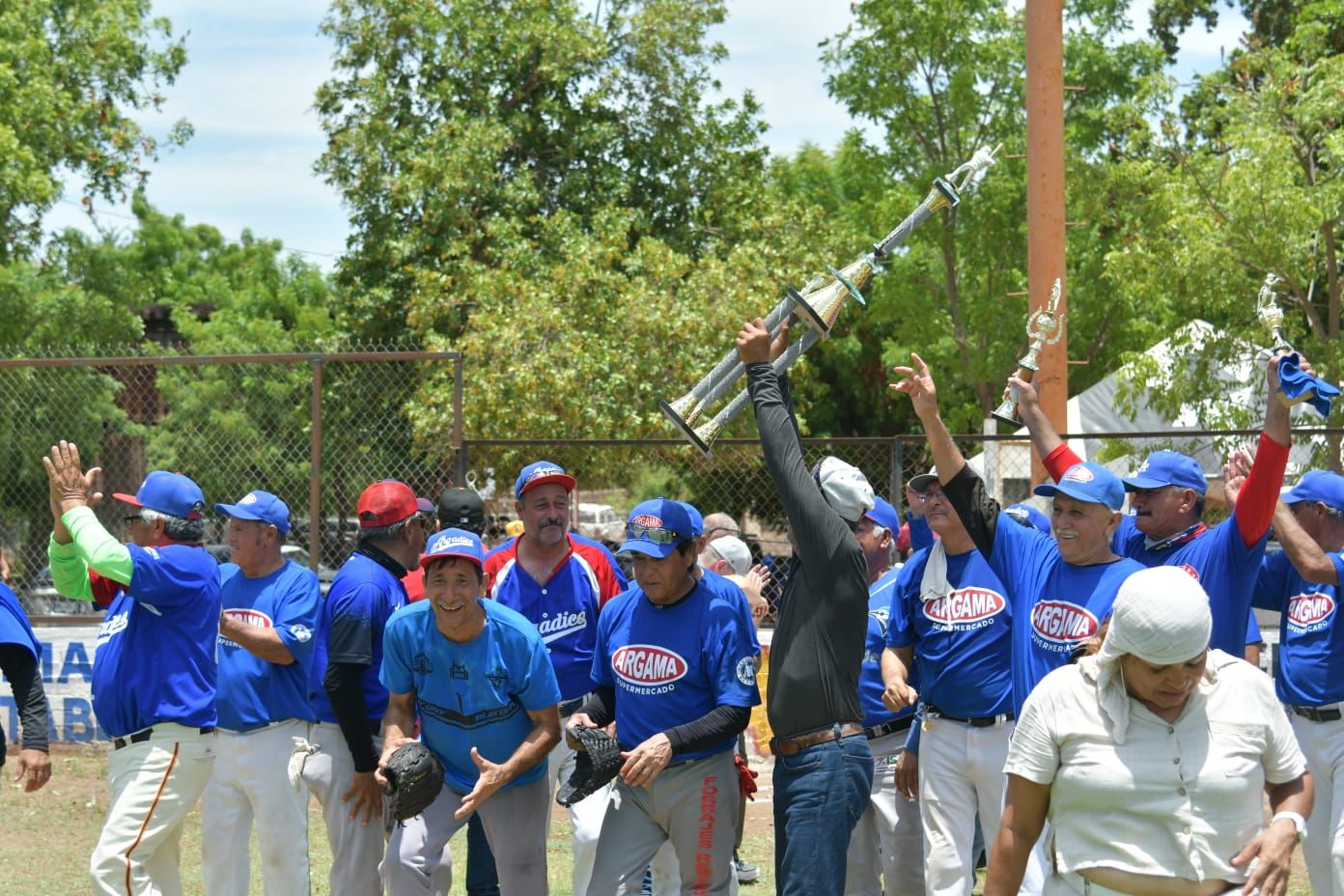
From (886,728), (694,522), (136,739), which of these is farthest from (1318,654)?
(136,739)

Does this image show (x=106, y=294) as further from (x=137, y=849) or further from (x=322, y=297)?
(x=137, y=849)

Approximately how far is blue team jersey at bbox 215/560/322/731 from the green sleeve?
687mm

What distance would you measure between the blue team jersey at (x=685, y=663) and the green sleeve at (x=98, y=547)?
1.99 m

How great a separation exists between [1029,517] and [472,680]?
9.54 feet

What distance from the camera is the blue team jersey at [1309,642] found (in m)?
6.24

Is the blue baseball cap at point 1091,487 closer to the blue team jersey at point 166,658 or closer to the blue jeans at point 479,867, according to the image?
the blue jeans at point 479,867

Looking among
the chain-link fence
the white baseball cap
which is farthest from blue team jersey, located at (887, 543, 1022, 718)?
the chain-link fence

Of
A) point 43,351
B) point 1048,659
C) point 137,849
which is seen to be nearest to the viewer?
point 1048,659

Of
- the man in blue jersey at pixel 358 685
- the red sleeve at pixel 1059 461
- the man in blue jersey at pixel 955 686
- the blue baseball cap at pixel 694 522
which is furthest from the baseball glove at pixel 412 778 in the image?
the red sleeve at pixel 1059 461

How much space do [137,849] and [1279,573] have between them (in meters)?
5.07

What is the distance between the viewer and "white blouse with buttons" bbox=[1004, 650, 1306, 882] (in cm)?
357

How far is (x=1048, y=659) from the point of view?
210 inches

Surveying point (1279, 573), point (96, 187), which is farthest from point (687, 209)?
point (1279, 573)

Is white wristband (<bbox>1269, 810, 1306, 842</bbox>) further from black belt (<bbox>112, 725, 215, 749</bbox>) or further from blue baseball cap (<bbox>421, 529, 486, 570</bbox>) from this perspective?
black belt (<bbox>112, 725, 215, 749</bbox>)
